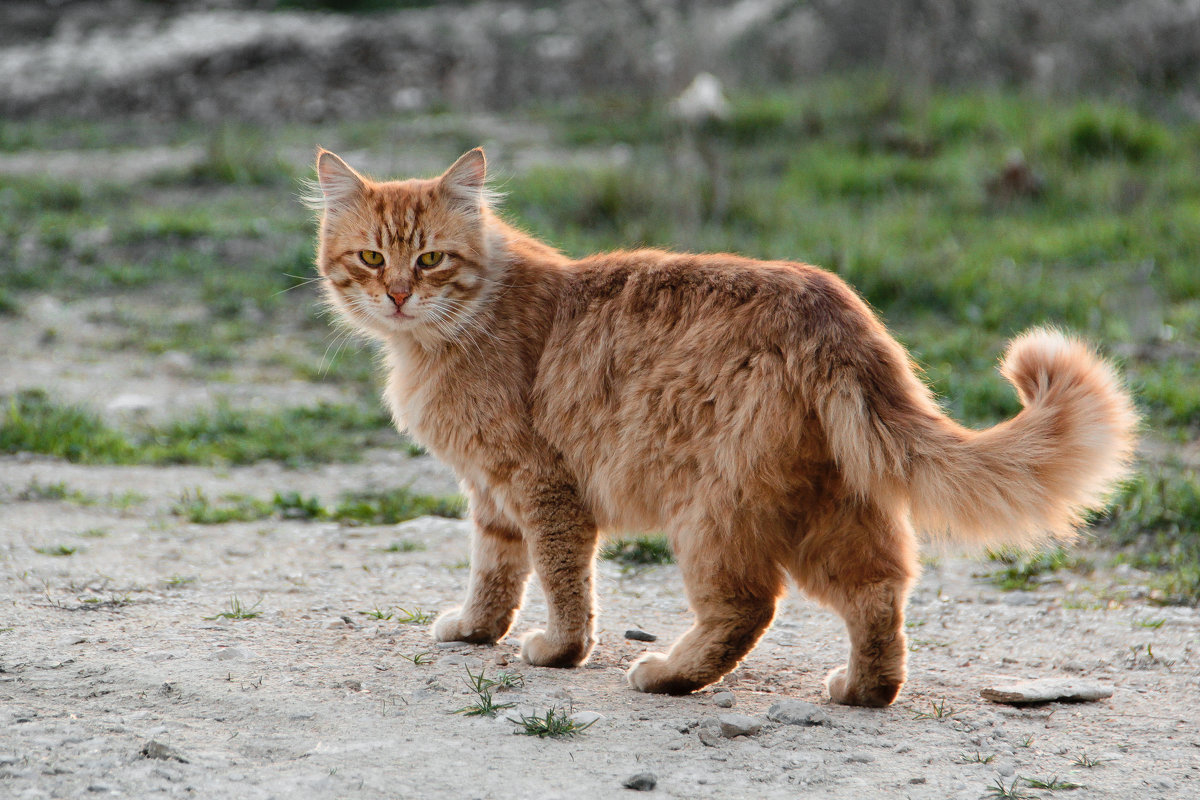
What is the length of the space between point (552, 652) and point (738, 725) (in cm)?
75

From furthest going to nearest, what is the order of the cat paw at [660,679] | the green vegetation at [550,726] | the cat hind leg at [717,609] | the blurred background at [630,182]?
the blurred background at [630,182] → the cat paw at [660,679] → the cat hind leg at [717,609] → the green vegetation at [550,726]

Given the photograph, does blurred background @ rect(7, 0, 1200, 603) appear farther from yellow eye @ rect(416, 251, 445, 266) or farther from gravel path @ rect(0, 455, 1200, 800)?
yellow eye @ rect(416, 251, 445, 266)

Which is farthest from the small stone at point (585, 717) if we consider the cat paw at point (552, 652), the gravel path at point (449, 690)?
the cat paw at point (552, 652)

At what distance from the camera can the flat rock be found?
330 centimetres

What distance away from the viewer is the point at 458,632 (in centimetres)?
372

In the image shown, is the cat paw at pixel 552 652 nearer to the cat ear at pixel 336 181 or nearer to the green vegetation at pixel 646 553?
the green vegetation at pixel 646 553

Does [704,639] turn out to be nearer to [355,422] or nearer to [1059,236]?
[355,422]

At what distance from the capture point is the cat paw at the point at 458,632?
12.2ft

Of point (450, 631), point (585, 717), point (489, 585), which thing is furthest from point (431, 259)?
point (585, 717)

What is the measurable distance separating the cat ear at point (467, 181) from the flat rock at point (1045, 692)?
2301 mm

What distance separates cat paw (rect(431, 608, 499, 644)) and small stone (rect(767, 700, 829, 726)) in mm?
1045

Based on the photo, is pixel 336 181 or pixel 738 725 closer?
pixel 738 725

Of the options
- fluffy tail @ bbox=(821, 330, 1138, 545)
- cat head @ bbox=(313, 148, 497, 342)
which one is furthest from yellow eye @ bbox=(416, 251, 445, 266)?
fluffy tail @ bbox=(821, 330, 1138, 545)

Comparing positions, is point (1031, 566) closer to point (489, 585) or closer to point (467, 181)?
point (489, 585)
